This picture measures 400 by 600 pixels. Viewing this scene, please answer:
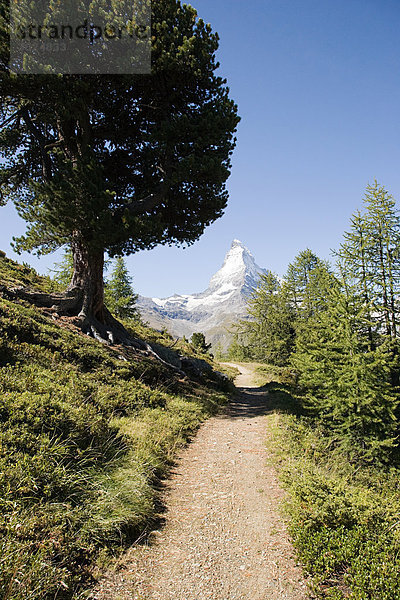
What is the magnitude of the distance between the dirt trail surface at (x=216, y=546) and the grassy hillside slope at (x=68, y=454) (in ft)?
1.34

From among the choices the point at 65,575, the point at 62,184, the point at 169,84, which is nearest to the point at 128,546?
the point at 65,575

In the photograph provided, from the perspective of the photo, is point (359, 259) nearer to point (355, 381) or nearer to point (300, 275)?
point (355, 381)

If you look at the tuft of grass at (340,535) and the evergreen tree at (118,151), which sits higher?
the evergreen tree at (118,151)

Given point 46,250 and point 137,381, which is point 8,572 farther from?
point 46,250

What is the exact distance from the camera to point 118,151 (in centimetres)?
1452

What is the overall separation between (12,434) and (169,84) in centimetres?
1339

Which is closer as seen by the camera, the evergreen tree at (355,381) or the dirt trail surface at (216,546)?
the dirt trail surface at (216,546)

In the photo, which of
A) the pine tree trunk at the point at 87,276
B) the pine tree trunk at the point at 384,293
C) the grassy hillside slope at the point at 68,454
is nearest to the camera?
the grassy hillside slope at the point at 68,454

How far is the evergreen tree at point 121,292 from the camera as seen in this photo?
31.0 metres

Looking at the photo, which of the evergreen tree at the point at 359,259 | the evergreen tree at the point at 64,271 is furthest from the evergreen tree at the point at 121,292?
the evergreen tree at the point at 359,259

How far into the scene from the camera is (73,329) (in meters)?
12.2

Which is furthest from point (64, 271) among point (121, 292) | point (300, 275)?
point (300, 275)

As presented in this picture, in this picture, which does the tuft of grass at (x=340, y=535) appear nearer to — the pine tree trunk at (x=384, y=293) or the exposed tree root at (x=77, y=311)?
the pine tree trunk at (x=384, y=293)

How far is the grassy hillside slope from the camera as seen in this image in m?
3.27
